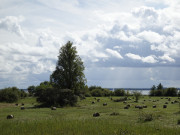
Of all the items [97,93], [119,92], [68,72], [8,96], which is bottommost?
[97,93]

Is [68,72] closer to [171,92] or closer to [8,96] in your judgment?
[8,96]

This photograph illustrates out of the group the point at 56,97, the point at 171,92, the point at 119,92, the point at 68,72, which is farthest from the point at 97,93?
the point at 56,97

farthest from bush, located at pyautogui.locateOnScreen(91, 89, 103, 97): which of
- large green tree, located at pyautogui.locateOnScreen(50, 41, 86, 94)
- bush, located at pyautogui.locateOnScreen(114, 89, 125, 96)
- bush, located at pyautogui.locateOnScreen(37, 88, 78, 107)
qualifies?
bush, located at pyautogui.locateOnScreen(37, 88, 78, 107)

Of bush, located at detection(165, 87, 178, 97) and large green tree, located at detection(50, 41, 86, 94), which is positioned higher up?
large green tree, located at detection(50, 41, 86, 94)

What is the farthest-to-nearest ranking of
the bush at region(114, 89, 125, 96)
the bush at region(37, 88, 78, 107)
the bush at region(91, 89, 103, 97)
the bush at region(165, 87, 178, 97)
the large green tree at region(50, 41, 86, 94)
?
the bush at region(91, 89, 103, 97) < the bush at region(114, 89, 125, 96) < the bush at region(165, 87, 178, 97) < the large green tree at region(50, 41, 86, 94) < the bush at region(37, 88, 78, 107)

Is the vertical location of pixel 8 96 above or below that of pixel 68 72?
below

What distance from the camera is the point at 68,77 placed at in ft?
180

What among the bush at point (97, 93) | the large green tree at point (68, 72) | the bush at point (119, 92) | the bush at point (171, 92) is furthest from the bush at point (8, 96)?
the bush at point (171, 92)

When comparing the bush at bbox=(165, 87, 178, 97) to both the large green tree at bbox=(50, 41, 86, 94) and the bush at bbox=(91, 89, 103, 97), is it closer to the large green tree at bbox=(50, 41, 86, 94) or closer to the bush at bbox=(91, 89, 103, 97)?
the bush at bbox=(91, 89, 103, 97)

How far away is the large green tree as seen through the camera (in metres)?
54.9

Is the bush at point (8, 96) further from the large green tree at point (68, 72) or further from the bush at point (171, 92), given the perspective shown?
the bush at point (171, 92)

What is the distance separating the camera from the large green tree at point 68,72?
54.9m

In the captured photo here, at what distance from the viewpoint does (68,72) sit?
55031mm

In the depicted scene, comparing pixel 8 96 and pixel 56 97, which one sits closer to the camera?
pixel 56 97
